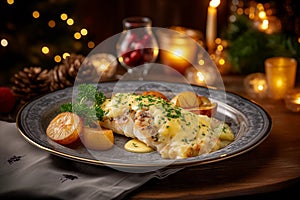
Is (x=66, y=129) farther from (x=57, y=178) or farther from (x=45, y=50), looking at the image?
(x=45, y=50)

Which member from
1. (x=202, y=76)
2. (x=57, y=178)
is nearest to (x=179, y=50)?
(x=202, y=76)

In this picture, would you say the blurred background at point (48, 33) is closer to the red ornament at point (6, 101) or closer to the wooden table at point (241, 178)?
the red ornament at point (6, 101)

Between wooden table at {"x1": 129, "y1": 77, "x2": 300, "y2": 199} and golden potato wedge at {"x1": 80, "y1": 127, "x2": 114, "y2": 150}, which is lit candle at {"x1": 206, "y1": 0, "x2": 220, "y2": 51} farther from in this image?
golden potato wedge at {"x1": 80, "y1": 127, "x2": 114, "y2": 150}

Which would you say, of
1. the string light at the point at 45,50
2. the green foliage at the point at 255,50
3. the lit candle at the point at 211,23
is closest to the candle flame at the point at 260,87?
the green foliage at the point at 255,50

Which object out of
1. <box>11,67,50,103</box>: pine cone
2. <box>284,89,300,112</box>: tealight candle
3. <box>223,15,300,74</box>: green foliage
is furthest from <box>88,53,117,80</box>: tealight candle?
<box>284,89,300,112</box>: tealight candle

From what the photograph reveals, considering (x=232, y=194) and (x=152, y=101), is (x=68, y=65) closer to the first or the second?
(x=152, y=101)

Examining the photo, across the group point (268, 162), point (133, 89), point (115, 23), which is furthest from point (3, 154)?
point (115, 23)

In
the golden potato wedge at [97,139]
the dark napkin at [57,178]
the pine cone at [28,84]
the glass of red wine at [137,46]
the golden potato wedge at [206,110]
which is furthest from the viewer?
the glass of red wine at [137,46]
